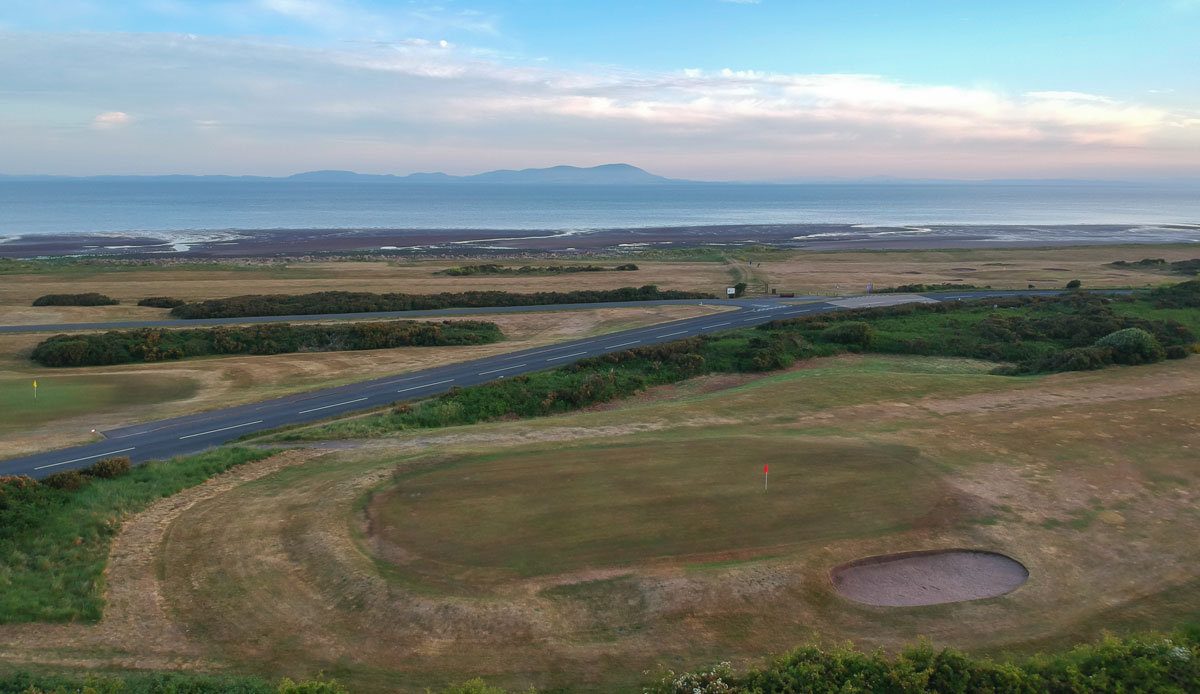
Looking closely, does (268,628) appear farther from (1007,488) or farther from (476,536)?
(1007,488)

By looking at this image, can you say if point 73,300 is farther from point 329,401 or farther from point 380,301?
point 329,401

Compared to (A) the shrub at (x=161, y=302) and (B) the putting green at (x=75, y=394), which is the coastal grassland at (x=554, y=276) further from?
(B) the putting green at (x=75, y=394)

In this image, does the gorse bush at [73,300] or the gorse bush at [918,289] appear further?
the gorse bush at [918,289]

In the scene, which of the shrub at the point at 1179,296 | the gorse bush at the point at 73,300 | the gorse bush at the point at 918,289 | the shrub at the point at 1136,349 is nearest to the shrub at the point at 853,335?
the shrub at the point at 1136,349

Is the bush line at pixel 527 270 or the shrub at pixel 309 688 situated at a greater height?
the bush line at pixel 527 270

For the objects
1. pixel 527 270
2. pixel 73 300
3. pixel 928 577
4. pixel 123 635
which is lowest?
pixel 123 635

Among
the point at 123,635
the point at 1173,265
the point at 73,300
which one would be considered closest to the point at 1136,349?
the point at 123,635

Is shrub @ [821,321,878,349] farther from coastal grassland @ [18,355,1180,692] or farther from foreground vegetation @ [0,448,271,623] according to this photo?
foreground vegetation @ [0,448,271,623]
